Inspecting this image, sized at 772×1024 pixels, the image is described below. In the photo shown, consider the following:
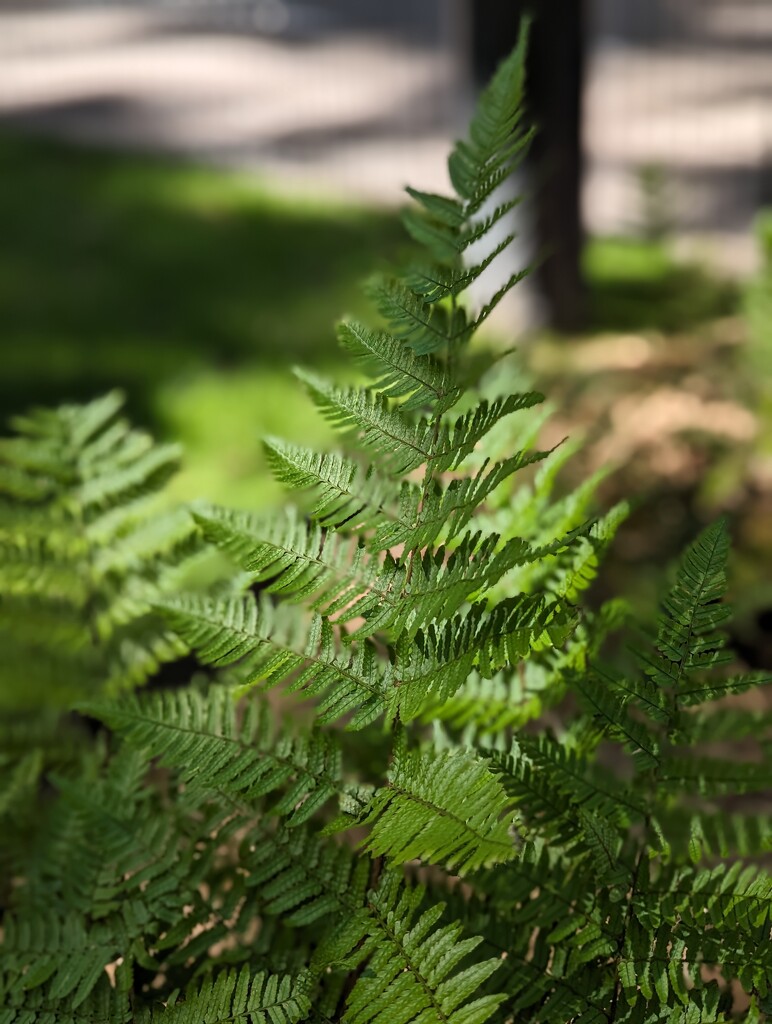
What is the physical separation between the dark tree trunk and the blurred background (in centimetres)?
1

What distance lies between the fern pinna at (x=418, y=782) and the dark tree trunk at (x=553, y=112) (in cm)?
395

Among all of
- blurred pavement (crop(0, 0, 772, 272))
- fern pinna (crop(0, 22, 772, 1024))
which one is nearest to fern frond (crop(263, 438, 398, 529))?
fern pinna (crop(0, 22, 772, 1024))

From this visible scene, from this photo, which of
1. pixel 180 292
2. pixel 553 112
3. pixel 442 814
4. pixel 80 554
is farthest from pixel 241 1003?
pixel 180 292

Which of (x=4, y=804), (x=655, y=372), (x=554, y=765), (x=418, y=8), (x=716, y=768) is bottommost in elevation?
(x=655, y=372)

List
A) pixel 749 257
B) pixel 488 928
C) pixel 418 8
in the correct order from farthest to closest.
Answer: pixel 418 8 < pixel 749 257 < pixel 488 928

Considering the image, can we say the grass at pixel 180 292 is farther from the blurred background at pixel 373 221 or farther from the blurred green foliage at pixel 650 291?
the blurred green foliage at pixel 650 291

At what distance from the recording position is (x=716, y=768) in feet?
4.47

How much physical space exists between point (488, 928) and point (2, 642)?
3.33 feet

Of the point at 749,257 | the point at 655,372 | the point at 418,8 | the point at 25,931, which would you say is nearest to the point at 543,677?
the point at 25,931

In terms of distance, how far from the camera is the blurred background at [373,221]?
181 inches

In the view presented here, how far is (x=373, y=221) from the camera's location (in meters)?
7.16

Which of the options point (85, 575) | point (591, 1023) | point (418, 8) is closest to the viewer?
point (591, 1023)

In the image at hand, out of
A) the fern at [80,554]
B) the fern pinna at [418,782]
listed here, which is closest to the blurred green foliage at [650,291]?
the fern at [80,554]

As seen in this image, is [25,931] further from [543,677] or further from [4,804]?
[543,677]
